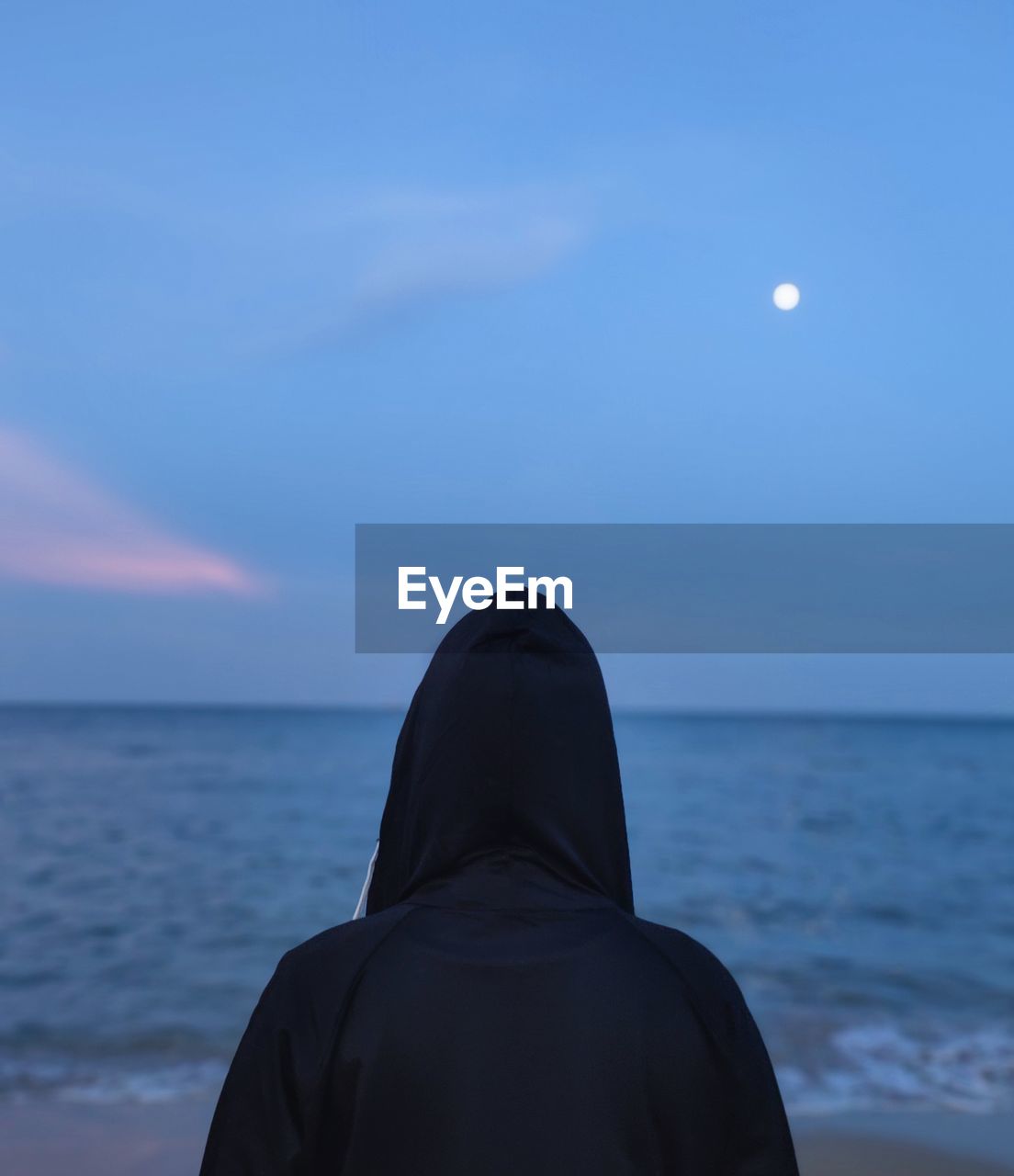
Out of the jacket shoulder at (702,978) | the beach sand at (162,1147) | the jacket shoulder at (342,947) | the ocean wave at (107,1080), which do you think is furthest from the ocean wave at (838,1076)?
the jacket shoulder at (342,947)

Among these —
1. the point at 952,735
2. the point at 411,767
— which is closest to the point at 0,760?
the point at 411,767

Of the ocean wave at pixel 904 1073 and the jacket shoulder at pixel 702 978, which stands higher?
the jacket shoulder at pixel 702 978

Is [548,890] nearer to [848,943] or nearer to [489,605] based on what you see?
[489,605]

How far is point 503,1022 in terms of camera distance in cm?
141

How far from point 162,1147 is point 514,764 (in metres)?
5.71

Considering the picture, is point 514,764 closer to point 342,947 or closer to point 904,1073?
point 342,947

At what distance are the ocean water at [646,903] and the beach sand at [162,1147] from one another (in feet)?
1.45

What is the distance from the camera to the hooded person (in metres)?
1.39

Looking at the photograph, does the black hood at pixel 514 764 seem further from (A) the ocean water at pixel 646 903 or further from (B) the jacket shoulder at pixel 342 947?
(A) the ocean water at pixel 646 903

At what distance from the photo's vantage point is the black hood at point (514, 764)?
60.6 inches

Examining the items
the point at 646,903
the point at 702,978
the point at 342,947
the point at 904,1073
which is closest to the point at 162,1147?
the point at 904,1073

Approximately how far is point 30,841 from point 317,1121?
23.5 m

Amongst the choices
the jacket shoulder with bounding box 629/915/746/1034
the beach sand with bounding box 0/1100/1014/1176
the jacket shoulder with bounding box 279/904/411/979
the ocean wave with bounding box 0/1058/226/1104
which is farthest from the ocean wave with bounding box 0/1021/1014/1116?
the jacket shoulder with bounding box 279/904/411/979

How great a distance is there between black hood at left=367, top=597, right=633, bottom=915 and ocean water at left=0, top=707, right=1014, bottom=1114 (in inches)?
247
